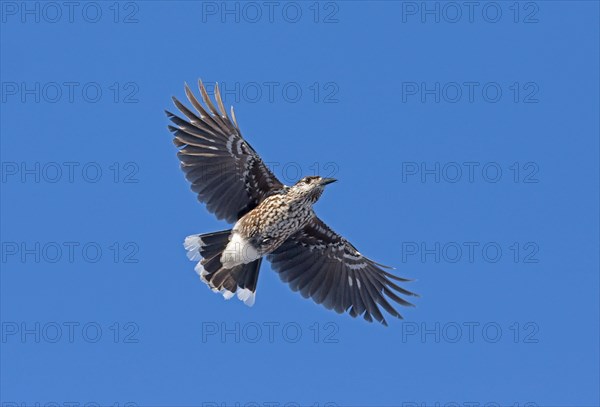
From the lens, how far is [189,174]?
20859mm

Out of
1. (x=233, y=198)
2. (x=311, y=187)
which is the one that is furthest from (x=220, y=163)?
(x=311, y=187)

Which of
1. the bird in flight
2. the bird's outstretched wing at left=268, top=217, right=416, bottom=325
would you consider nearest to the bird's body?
the bird in flight

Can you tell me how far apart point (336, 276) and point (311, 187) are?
2729 mm

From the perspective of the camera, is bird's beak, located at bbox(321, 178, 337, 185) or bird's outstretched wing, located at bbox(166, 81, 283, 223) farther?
bird's outstretched wing, located at bbox(166, 81, 283, 223)

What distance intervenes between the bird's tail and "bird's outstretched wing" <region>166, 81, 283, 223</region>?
0.46 m

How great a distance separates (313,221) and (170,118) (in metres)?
3.05

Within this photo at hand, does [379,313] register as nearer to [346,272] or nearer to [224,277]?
[346,272]

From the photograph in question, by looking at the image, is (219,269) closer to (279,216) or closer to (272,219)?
(272,219)

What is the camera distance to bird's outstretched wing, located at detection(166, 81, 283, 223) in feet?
68.5

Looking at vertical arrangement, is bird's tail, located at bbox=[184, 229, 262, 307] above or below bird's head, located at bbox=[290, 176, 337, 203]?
below

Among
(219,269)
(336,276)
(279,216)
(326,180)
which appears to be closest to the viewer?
(326,180)

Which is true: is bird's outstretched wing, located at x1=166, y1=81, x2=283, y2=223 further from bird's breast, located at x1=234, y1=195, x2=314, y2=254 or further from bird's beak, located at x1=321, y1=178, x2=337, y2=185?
bird's beak, located at x1=321, y1=178, x2=337, y2=185

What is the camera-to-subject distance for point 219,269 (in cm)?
2134

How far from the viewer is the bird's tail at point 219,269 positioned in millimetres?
21156
